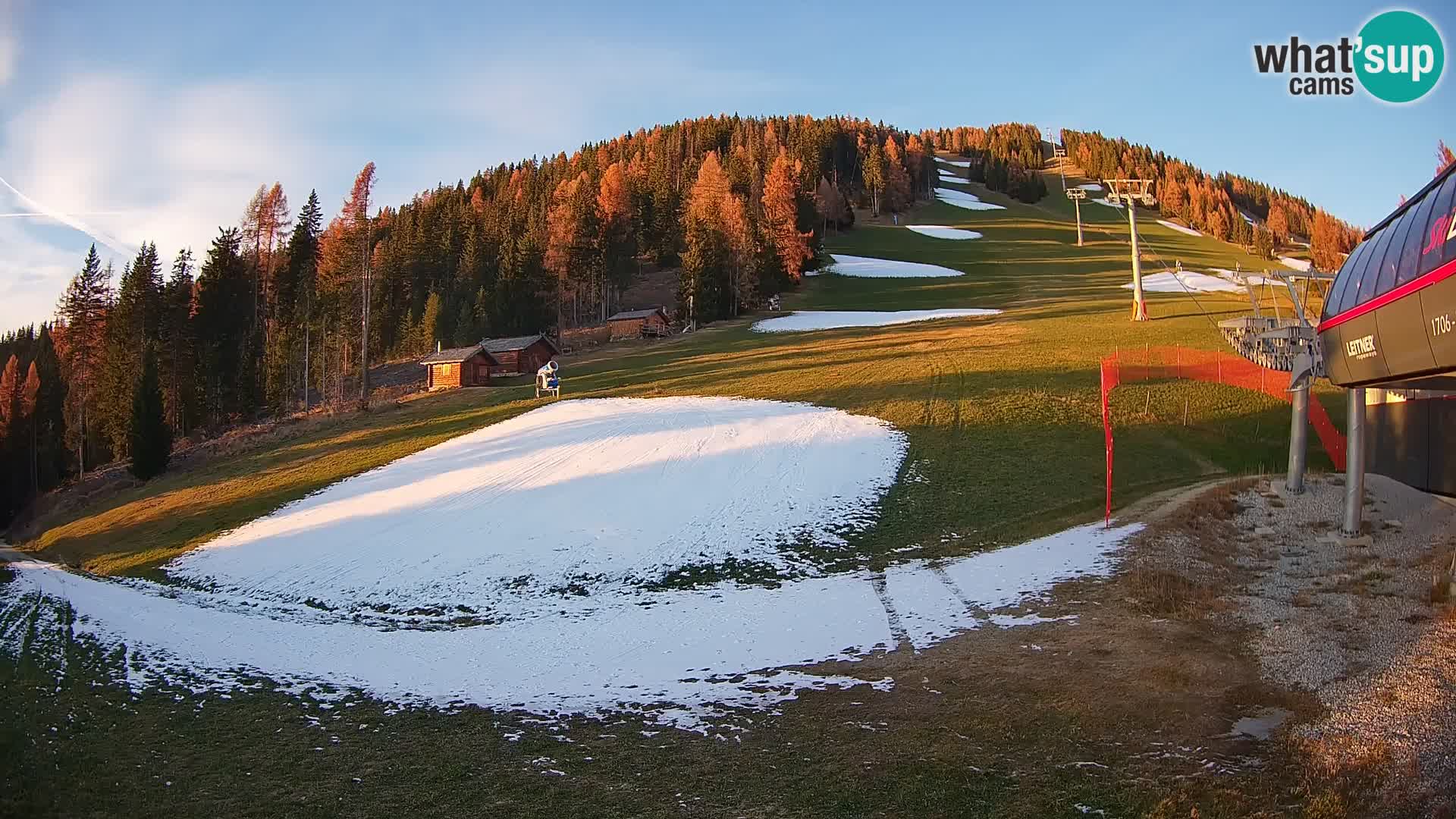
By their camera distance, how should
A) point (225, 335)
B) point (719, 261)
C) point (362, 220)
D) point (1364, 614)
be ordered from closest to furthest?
point (1364, 614)
point (362, 220)
point (719, 261)
point (225, 335)

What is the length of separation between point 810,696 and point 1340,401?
27070 millimetres

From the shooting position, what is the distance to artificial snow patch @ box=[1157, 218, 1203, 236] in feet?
408

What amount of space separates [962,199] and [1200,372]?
4635 inches

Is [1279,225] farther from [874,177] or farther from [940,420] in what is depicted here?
[940,420]

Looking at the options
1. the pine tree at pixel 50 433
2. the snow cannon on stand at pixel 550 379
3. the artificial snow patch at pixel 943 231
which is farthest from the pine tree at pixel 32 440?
the artificial snow patch at pixel 943 231

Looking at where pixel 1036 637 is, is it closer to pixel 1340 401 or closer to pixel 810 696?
pixel 810 696

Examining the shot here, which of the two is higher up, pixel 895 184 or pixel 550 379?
pixel 895 184

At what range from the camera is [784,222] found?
78062 millimetres

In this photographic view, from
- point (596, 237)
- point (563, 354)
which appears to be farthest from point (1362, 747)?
point (596, 237)

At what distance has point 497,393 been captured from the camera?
45.4 metres

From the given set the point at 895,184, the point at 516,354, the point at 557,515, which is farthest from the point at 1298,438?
the point at 895,184

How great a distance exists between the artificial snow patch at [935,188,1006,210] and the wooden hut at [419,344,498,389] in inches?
4029

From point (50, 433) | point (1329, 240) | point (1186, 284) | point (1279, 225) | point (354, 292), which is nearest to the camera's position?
point (354, 292)

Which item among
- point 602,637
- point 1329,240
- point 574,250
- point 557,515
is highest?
point 1329,240
